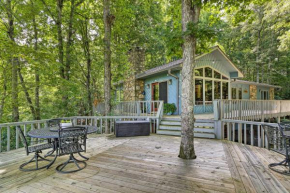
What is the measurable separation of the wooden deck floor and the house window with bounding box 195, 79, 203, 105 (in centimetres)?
506

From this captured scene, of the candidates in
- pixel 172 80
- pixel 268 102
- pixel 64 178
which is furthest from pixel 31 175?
pixel 268 102

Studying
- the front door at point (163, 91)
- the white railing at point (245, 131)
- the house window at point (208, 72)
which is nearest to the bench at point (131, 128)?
the white railing at point (245, 131)

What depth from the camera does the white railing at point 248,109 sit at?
5730 millimetres

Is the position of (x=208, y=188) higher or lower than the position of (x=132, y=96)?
lower

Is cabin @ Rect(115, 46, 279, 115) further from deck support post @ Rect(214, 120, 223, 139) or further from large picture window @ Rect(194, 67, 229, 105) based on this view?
deck support post @ Rect(214, 120, 223, 139)

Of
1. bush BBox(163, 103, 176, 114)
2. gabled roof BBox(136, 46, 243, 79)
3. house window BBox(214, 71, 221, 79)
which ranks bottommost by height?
bush BBox(163, 103, 176, 114)

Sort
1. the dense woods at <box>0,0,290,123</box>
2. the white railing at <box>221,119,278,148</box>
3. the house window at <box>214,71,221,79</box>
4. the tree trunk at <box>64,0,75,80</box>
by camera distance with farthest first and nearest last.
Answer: the house window at <box>214,71,221,79</box>
the tree trunk at <box>64,0,75,80</box>
the dense woods at <box>0,0,290,123</box>
the white railing at <box>221,119,278,148</box>

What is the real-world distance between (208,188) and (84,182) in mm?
2019

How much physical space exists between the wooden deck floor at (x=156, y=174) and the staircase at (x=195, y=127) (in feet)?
4.99

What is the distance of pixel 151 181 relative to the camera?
258cm

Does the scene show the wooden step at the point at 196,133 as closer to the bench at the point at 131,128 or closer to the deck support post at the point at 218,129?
the deck support post at the point at 218,129

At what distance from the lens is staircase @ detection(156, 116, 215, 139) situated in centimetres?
572

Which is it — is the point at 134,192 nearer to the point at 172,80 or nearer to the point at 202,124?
the point at 202,124

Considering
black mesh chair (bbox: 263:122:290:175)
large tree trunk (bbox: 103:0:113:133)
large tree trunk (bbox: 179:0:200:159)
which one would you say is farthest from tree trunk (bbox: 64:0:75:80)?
black mesh chair (bbox: 263:122:290:175)
